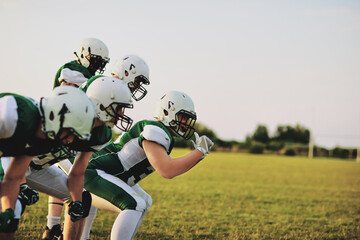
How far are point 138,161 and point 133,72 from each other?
4.20ft

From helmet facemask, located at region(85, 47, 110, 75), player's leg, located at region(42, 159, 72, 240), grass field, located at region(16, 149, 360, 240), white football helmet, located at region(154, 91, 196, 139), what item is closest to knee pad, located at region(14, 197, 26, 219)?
player's leg, located at region(42, 159, 72, 240)

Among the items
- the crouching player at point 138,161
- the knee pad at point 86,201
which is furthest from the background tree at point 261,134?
the knee pad at point 86,201

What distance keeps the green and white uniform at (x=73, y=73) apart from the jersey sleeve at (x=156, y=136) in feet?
4.43

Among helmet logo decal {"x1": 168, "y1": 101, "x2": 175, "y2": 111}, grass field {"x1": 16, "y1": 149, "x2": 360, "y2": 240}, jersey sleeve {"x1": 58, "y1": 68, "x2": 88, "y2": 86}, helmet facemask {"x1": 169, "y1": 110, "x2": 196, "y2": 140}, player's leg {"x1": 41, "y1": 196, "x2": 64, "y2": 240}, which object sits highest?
jersey sleeve {"x1": 58, "y1": 68, "x2": 88, "y2": 86}

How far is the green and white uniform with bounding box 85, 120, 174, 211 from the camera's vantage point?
3.29m

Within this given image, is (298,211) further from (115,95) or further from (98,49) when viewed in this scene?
(115,95)

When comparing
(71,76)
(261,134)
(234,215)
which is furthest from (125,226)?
(261,134)

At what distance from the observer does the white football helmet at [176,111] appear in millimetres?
3701

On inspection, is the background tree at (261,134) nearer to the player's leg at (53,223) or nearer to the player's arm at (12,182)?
the player's leg at (53,223)

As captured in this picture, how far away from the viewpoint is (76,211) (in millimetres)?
3035

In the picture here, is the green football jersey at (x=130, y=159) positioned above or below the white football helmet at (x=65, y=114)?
below

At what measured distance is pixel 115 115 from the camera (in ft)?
10.8

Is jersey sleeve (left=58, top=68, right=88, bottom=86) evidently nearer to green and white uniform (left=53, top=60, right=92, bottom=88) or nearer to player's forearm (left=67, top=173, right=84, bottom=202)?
green and white uniform (left=53, top=60, right=92, bottom=88)

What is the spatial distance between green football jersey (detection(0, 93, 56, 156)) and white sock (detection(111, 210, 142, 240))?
2.91 feet
